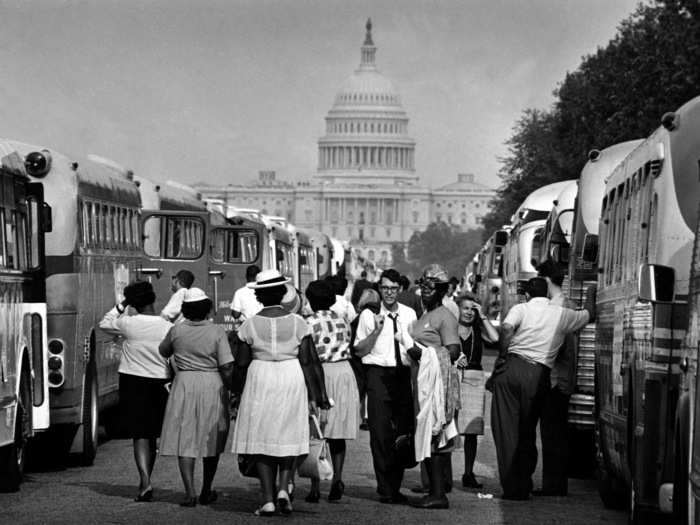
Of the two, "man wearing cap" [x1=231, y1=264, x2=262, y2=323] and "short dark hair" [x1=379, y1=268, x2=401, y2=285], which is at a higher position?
"short dark hair" [x1=379, y1=268, x2=401, y2=285]

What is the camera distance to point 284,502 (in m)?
13.8

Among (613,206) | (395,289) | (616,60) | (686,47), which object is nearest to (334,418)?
(395,289)

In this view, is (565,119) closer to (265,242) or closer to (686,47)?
(686,47)

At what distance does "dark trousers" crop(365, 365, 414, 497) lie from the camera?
1471 cm

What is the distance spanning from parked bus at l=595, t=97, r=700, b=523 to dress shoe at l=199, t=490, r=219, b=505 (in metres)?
2.65

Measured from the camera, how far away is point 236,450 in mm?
13641

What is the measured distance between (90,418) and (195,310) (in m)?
4.01

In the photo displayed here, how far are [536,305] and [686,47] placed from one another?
134 feet

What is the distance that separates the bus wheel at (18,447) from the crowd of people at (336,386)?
772 millimetres

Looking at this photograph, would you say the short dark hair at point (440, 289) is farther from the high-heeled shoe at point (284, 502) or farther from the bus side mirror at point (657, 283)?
the bus side mirror at point (657, 283)

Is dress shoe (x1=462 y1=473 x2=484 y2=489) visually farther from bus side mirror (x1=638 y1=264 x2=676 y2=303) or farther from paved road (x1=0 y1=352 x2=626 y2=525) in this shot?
bus side mirror (x1=638 y1=264 x2=676 y2=303)

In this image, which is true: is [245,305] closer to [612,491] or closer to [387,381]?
[387,381]

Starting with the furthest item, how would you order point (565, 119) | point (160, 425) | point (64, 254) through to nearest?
1. point (565, 119)
2. point (64, 254)
3. point (160, 425)

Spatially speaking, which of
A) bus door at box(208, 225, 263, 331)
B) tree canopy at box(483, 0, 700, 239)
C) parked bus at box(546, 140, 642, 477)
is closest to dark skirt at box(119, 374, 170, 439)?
parked bus at box(546, 140, 642, 477)
